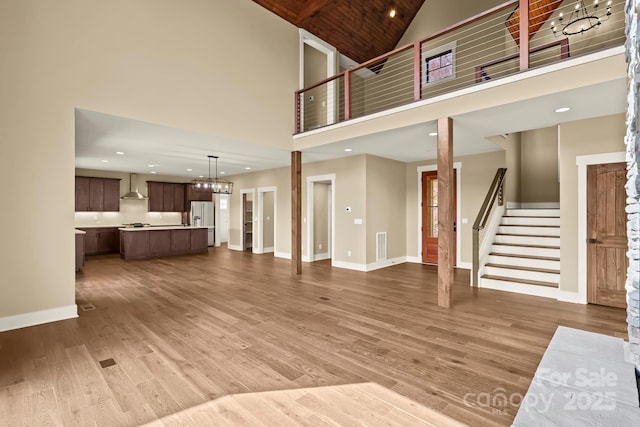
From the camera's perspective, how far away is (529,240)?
5.73 meters

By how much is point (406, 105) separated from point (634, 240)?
3376 mm

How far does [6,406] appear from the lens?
2.09m

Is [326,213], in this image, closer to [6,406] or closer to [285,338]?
[285,338]

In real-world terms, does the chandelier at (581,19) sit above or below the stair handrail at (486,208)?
above

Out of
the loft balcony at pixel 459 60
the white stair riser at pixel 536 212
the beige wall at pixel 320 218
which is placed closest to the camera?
the loft balcony at pixel 459 60

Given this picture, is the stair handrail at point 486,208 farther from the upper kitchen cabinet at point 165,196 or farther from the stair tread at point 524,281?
the upper kitchen cabinet at point 165,196

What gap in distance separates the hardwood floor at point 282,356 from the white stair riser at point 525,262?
831mm

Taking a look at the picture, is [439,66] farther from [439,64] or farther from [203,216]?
[203,216]

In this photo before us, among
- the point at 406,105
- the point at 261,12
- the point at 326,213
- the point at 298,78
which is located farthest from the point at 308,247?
the point at 261,12

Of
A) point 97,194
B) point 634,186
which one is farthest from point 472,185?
point 97,194

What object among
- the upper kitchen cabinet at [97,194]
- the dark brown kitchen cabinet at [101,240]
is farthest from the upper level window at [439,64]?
the dark brown kitchen cabinet at [101,240]

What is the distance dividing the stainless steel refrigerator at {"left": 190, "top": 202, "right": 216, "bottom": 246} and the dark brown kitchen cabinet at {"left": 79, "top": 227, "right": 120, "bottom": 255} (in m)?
2.53

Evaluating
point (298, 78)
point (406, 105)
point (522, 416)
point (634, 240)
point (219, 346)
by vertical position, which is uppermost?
point (298, 78)

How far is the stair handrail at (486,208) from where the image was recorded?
211 inches
